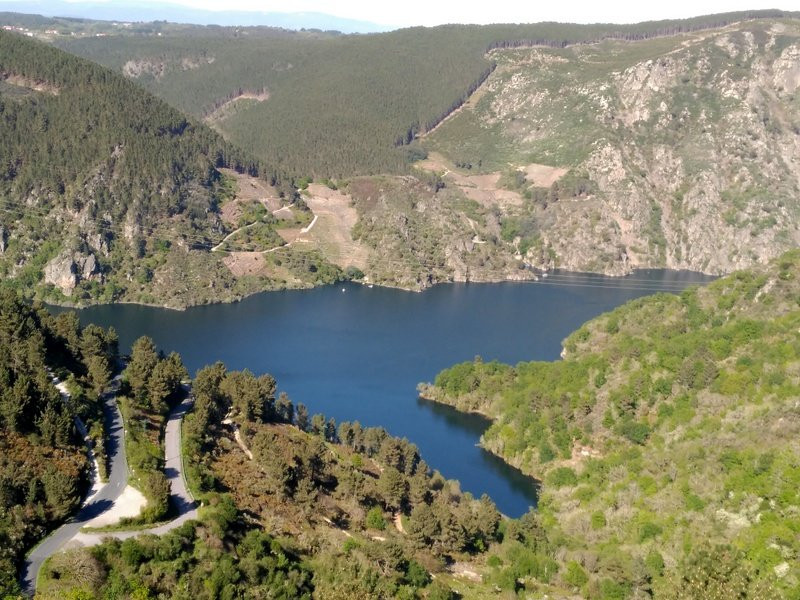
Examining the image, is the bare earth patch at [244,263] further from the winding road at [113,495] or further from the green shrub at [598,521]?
the green shrub at [598,521]

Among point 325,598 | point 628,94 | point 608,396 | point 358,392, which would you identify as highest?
point 628,94

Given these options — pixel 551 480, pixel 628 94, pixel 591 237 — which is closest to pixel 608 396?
pixel 551 480

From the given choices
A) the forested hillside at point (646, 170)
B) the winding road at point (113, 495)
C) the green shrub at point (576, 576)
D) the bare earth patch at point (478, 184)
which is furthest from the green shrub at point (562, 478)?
the bare earth patch at point (478, 184)

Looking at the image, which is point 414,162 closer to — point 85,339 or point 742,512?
point 85,339

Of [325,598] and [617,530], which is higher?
[325,598]

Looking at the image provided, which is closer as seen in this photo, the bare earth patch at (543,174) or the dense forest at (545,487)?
the dense forest at (545,487)

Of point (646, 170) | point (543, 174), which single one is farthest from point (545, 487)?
point (646, 170)

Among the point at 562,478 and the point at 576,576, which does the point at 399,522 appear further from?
the point at 562,478
